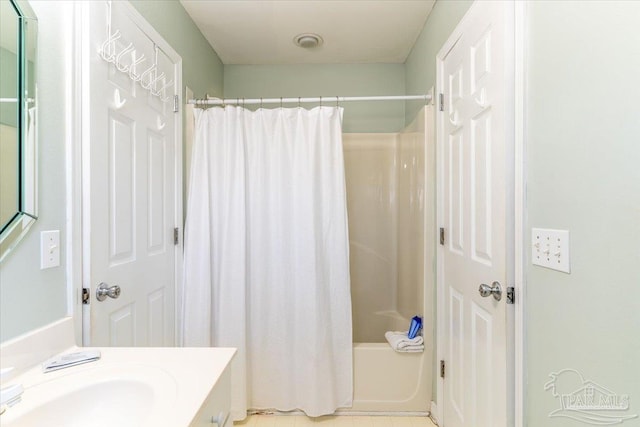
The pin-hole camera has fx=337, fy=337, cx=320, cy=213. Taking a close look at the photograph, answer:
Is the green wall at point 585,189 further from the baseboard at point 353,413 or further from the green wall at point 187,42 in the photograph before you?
the green wall at point 187,42

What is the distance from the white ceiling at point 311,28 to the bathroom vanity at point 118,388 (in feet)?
6.16

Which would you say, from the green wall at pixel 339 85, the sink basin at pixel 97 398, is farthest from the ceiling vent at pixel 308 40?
the sink basin at pixel 97 398

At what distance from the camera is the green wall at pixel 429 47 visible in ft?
5.44

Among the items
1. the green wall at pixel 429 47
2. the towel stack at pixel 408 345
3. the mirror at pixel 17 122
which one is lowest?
the towel stack at pixel 408 345

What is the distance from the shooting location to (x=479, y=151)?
1360 millimetres

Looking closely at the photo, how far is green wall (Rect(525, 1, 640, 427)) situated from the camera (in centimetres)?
72

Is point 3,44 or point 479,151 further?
point 479,151

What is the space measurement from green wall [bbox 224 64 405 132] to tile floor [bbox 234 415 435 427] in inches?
82.8

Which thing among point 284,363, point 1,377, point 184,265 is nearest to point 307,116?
point 184,265

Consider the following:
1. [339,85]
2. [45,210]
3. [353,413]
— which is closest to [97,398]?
[45,210]

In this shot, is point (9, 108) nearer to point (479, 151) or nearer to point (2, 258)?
point (2, 258)

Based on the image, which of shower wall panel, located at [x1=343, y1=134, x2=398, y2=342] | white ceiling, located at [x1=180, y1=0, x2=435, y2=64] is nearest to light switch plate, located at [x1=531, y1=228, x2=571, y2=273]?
white ceiling, located at [x1=180, y1=0, x2=435, y2=64]

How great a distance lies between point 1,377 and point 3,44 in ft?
2.65

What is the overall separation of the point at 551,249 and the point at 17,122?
1509 mm
